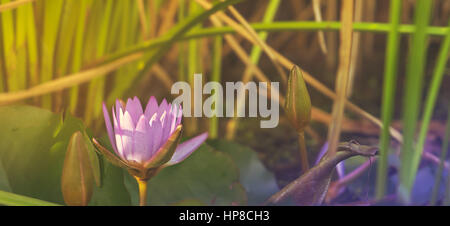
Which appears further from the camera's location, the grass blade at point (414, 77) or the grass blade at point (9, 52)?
the grass blade at point (9, 52)

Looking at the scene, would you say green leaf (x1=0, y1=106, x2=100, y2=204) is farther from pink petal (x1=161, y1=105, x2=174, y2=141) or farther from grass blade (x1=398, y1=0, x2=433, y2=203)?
grass blade (x1=398, y1=0, x2=433, y2=203)

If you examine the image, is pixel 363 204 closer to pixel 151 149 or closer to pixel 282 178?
pixel 282 178

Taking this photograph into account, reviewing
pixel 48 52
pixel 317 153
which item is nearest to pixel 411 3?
pixel 317 153

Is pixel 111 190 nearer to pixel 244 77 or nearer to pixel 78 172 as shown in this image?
pixel 78 172

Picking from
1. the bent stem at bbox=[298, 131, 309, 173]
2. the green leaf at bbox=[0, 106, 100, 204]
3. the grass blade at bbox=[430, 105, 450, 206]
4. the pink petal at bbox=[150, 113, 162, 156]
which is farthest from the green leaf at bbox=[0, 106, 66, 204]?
the grass blade at bbox=[430, 105, 450, 206]

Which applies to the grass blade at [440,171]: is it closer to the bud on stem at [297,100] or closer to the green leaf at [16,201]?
the bud on stem at [297,100]

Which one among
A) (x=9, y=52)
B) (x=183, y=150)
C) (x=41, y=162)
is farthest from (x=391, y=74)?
(x=9, y=52)

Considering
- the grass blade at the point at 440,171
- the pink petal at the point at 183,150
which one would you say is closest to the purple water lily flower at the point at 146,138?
the pink petal at the point at 183,150
